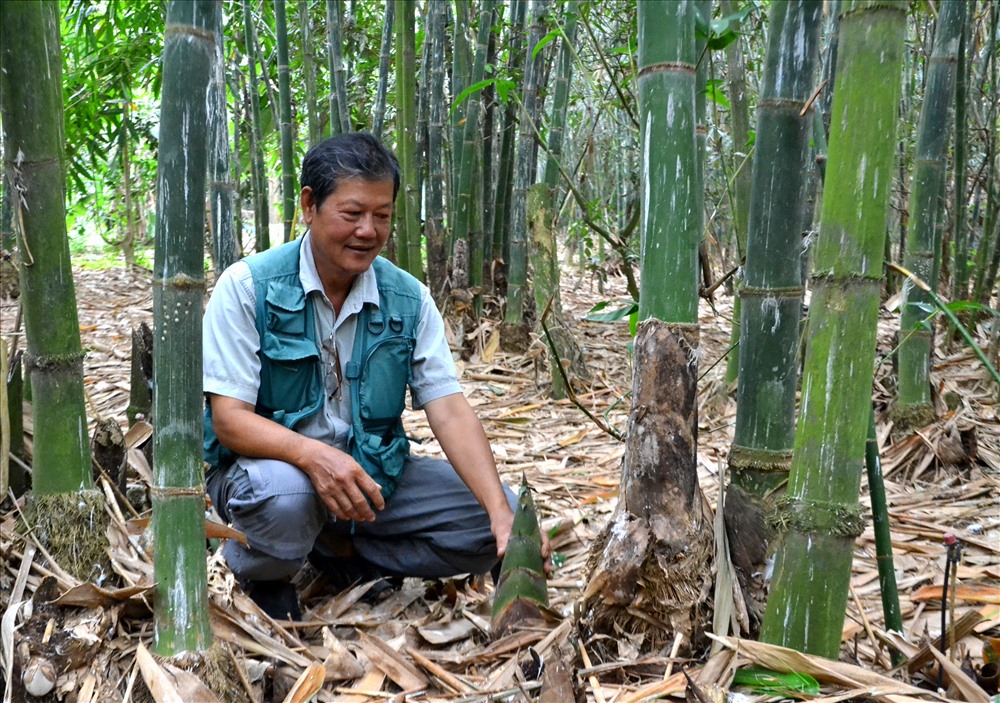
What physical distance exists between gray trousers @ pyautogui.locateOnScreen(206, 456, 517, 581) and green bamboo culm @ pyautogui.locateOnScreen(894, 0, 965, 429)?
5.07ft

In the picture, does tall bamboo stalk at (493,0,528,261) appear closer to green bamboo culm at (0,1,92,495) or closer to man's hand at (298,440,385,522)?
man's hand at (298,440,385,522)

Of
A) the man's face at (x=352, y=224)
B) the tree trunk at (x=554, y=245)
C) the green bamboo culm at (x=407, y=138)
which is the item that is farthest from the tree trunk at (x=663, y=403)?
the green bamboo culm at (x=407, y=138)

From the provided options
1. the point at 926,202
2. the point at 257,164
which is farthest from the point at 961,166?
the point at 257,164

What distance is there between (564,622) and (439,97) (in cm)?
373

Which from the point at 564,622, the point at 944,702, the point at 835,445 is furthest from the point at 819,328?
→ the point at 564,622

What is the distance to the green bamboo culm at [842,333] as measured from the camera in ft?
4.11

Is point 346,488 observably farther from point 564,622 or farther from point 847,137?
point 847,137

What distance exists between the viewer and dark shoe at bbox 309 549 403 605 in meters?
2.66

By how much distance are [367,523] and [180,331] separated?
1233 mm

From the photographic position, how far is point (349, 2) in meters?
6.34

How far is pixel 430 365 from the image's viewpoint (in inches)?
98.8

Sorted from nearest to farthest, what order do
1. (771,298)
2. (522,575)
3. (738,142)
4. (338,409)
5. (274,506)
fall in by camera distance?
1. (771,298)
2. (522,575)
3. (274,506)
4. (338,409)
5. (738,142)

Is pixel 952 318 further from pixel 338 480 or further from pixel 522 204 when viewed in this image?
pixel 522 204

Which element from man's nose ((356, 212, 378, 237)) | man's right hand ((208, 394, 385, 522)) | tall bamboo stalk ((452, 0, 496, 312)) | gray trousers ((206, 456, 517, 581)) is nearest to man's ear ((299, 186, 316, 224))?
man's nose ((356, 212, 378, 237))
